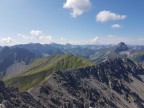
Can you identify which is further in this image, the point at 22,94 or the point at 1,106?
the point at 22,94

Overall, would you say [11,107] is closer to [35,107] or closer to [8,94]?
[35,107]

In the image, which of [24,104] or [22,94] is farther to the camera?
[22,94]

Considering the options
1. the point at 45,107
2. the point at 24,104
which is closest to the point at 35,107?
the point at 24,104

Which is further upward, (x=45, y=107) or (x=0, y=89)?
(x=0, y=89)

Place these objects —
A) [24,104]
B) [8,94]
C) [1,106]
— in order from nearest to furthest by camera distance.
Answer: [1,106]
[24,104]
[8,94]

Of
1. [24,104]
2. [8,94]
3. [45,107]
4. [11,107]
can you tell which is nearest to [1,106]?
[11,107]

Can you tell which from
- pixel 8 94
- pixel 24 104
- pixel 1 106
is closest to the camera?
pixel 1 106

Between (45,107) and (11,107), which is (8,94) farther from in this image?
(11,107)

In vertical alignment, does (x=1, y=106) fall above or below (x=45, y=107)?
above
